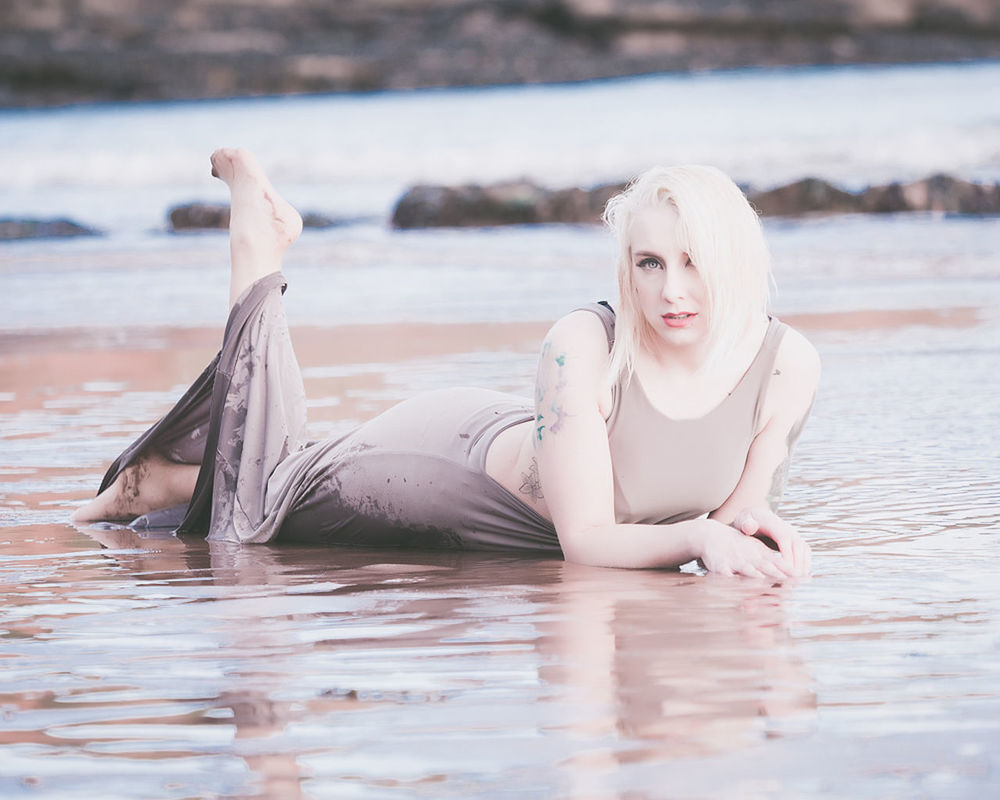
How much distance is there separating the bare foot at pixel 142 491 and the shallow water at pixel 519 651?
0.11 metres

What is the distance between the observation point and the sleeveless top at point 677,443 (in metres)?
3.57

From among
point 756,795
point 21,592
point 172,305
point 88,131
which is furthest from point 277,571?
point 88,131

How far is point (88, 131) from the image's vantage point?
139 feet

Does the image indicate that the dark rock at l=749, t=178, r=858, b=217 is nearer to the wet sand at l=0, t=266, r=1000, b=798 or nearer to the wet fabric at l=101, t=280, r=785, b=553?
the wet sand at l=0, t=266, r=1000, b=798

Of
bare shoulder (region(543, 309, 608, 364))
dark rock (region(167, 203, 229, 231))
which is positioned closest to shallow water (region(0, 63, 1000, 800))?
bare shoulder (region(543, 309, 608, 364))

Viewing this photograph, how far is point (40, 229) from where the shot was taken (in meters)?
19.4

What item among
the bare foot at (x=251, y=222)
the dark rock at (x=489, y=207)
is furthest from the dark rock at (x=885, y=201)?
the bare foot at (x=251, y=222)

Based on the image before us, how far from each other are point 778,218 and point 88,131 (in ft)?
96.4

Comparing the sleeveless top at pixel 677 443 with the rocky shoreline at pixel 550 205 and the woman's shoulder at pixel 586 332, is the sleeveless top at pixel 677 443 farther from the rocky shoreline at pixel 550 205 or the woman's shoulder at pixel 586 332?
the rocky shoreline at pixel 550 205

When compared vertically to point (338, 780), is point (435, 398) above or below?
above

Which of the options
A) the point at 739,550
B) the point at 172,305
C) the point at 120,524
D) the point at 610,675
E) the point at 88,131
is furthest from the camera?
the point at 88,131

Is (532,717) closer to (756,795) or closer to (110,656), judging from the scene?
(756,795)

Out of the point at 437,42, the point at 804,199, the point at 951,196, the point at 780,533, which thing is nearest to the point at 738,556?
the point at 780,533

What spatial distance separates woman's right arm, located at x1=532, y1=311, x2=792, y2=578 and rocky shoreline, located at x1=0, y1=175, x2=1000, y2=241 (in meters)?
13.5
